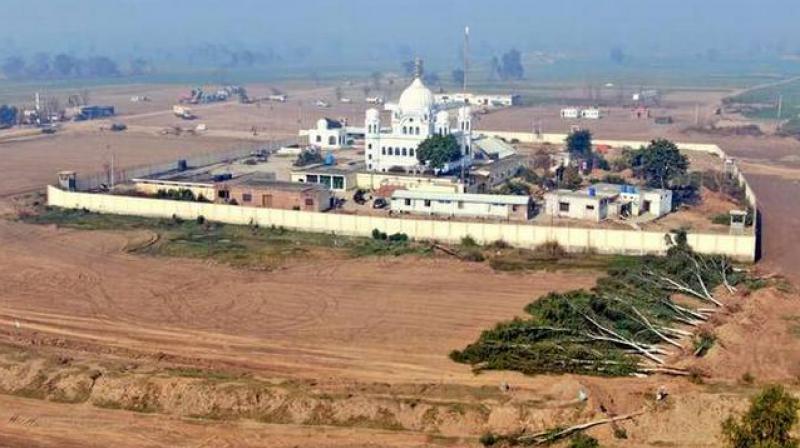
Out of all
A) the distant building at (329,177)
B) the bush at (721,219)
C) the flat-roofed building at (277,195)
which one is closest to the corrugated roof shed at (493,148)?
the distant building at (329,177)

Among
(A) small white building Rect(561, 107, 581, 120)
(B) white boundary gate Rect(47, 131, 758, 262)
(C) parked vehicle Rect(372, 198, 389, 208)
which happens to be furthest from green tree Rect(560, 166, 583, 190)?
(A) small white building Rect(561, 107, 581, 120)

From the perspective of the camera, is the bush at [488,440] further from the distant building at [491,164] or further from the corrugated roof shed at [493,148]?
the corrugated roof shed at [493,148]

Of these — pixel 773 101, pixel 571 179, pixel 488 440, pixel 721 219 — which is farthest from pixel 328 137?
pixel 773 101

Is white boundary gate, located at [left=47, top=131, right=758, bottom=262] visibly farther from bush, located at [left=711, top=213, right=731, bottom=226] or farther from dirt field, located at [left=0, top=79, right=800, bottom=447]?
dirt field, located at [left=0, top=79, right=800, bottom=447]

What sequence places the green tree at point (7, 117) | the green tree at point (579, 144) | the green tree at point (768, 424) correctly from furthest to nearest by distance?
the green tree at point (7, 117) → the green tree at point (579, 144) → the green tree at point (768, 424)

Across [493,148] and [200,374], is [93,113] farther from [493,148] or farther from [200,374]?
[200,374]
